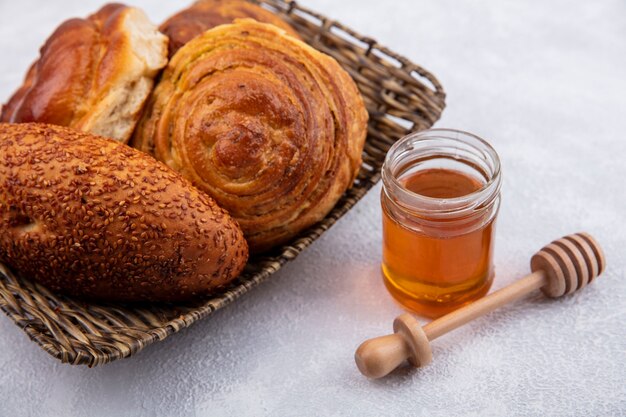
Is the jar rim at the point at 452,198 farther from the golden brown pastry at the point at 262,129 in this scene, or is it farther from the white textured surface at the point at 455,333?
the white textured surface at the point at 455,333

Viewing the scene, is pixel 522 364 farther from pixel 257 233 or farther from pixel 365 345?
pixel 257 233

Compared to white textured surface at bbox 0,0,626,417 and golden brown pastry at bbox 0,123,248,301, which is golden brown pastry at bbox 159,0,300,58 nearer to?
golden brown pastry at bbox 0,123,248,301

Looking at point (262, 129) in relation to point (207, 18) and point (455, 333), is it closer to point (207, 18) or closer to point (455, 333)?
point (207, 18)

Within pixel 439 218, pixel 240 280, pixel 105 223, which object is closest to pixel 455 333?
pixel 439 218

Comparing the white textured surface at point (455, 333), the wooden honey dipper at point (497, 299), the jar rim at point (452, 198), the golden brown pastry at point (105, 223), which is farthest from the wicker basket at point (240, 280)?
the wooden honey dipper at point (497, 299)

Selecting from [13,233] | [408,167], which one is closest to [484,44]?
[408,167]

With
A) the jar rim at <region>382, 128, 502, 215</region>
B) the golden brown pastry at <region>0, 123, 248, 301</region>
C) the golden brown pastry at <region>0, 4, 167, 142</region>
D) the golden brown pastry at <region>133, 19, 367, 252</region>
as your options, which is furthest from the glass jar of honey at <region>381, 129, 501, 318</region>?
the golden brown pastry at <region>0, 4, 167, 142</region>
